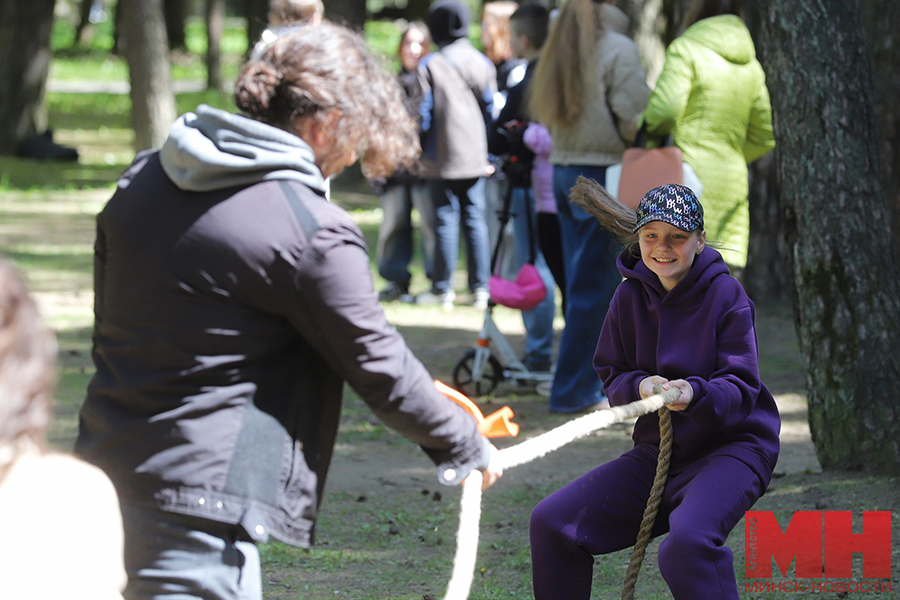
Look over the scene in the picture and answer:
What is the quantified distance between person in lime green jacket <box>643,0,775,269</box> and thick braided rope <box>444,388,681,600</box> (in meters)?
2.89

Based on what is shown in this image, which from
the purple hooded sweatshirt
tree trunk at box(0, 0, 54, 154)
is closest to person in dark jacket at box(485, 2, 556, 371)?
the purple hooded sweatshirt

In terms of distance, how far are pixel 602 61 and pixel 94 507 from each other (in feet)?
16.0

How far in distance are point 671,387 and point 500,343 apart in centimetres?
419

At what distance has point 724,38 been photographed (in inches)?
223

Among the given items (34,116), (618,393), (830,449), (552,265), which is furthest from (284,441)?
(34,116)

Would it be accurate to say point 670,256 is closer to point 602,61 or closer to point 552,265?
point 602,61

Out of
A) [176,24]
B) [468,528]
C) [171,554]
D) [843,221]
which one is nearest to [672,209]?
[468,528]

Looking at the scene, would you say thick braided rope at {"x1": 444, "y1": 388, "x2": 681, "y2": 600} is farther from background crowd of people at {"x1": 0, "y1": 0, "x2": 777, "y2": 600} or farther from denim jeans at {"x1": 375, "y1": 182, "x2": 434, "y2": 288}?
denim jeans at {"x1": 375, "y1": 182, "x2": 434, "y2": 288}

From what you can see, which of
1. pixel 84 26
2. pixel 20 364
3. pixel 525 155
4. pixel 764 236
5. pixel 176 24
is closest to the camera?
pixel 20 364

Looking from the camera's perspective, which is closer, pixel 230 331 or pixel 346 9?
pixel 230 331

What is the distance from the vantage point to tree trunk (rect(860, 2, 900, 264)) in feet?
20.6

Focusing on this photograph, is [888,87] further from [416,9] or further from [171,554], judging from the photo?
[416,9]

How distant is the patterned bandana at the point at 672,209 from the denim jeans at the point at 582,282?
2836 millimetres

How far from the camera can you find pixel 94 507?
1899mm
